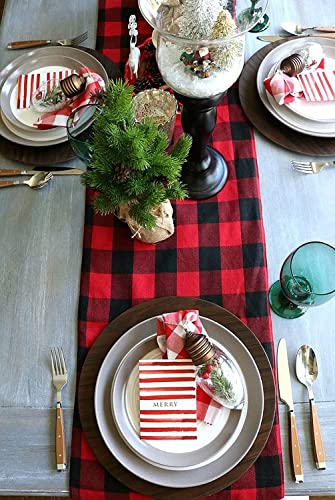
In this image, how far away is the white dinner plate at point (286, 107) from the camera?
104 cm

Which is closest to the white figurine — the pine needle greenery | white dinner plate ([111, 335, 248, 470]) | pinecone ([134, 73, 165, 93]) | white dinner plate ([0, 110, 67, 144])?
pinecone ([134, 73, 165, 93])

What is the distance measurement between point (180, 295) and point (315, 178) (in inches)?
14.2

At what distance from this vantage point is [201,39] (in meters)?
0.75

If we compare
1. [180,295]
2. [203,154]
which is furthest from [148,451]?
[203,154]

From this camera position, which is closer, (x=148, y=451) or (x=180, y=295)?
(x=148, y=451)

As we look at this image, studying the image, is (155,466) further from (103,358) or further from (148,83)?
(148,83)

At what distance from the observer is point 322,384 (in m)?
0.85

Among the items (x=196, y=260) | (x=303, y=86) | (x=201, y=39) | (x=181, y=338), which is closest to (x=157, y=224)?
(x=196, y=260)

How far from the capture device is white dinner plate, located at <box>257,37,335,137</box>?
104 centimetres

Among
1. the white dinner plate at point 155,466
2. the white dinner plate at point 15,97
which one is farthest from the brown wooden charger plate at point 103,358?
the white dinner plate at point 15,97

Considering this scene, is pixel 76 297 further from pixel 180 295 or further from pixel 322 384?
pixel 322 384

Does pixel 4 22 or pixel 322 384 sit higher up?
pixel 4 22

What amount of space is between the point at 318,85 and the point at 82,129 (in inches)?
19.4

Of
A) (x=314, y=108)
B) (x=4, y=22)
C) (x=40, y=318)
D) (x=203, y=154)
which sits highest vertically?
(x=4, y=22)
